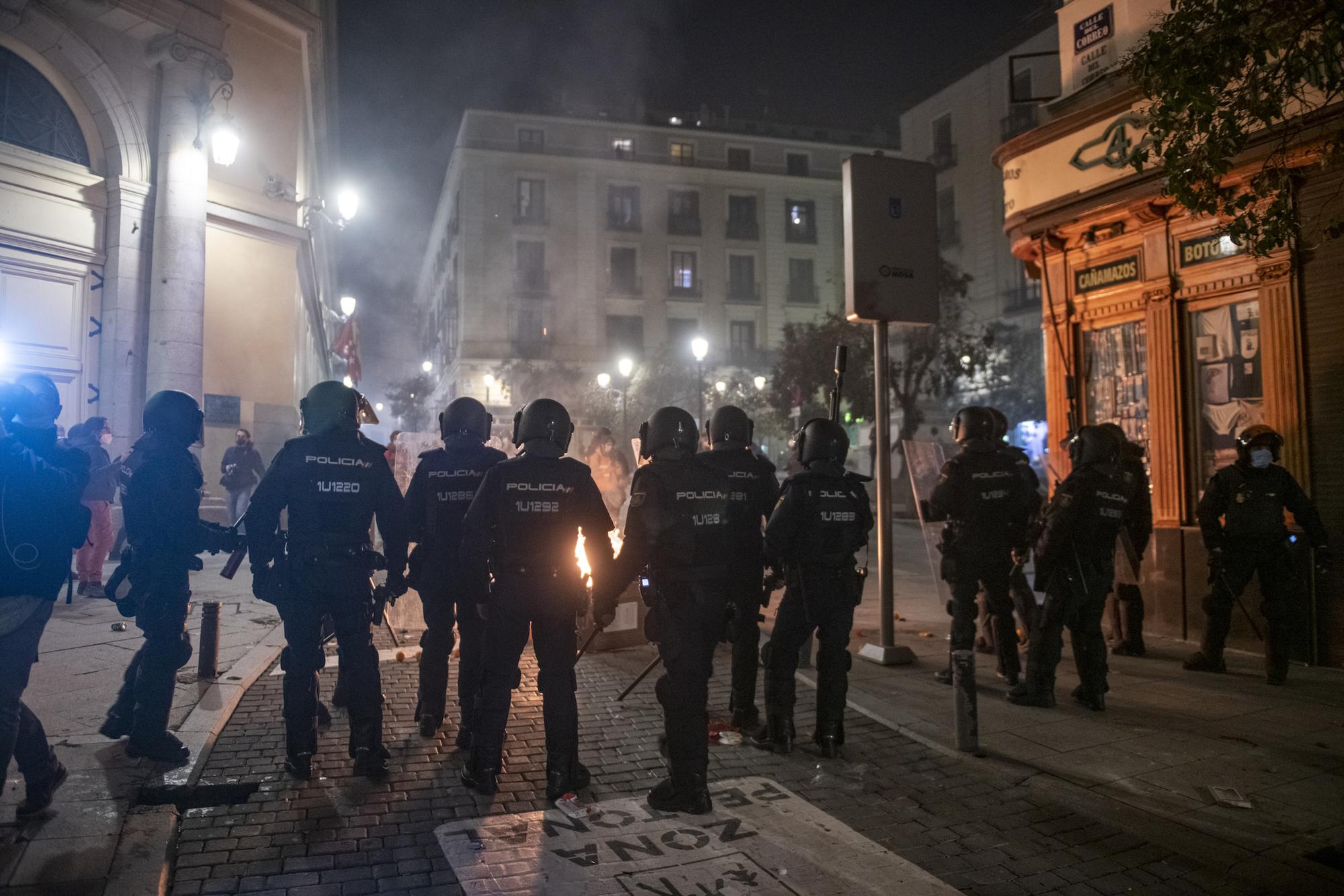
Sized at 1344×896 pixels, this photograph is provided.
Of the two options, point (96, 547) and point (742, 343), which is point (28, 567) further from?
point (742, 343)

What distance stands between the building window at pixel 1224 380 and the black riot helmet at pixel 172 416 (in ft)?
29.1

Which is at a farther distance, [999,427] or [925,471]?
[925,471]

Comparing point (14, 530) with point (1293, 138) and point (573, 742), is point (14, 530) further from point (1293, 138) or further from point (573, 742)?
point (1293, 138)

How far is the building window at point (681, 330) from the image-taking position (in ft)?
143

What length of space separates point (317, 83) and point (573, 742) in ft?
68.7

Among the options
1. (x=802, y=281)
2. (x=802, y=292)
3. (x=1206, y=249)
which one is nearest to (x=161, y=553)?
(x=1206, y=249)

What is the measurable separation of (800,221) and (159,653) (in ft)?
150

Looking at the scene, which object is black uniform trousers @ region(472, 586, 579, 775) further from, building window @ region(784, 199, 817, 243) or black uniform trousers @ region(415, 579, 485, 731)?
building window @ region(784, 199, 817, 243)

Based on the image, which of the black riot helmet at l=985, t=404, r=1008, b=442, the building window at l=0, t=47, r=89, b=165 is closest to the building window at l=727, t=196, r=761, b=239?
the building window at l=0, t=47, r=89, b=165

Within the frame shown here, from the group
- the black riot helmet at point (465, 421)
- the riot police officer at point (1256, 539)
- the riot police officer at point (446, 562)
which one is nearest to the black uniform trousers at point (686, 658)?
the riot police officer at point (446, 562)

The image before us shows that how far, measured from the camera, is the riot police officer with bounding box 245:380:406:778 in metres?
4.43

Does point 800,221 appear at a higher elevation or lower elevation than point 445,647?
higher

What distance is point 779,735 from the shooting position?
4.98 metres

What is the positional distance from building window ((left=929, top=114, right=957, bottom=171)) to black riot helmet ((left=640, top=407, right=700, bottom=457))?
1238 inches
